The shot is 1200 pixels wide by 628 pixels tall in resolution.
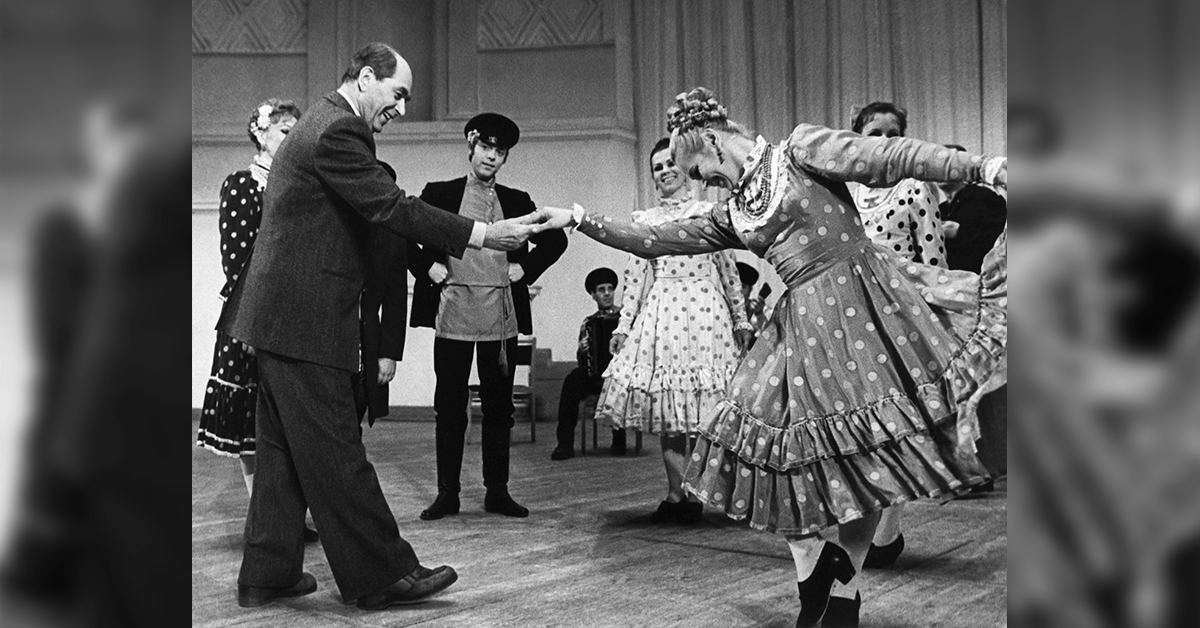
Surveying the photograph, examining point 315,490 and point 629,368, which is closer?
point 315,490

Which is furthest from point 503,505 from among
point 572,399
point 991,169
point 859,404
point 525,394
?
point 525,394

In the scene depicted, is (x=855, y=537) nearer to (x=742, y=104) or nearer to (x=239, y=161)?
(x=742, y=104)

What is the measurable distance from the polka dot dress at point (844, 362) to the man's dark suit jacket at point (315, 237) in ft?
3.06

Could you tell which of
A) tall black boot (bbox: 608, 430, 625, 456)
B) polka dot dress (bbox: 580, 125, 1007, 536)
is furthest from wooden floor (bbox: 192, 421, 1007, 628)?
tall black boot (bbox: 608, 430, 625, 456)

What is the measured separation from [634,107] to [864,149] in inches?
301

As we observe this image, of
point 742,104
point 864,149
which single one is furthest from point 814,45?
point 864,149

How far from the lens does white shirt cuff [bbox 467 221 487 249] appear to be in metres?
2.76

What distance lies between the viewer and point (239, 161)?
956 cm

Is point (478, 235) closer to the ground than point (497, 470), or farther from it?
farther from it

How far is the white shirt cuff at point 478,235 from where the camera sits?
2.76m

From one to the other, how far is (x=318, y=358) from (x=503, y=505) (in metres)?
1.75

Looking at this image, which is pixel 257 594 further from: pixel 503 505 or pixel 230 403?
pixel 503 505

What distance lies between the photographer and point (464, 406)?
4016mm

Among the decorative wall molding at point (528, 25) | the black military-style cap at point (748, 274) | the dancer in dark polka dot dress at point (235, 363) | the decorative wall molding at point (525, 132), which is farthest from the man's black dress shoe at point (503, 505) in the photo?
the decorative wall molding at point (528, 25)
